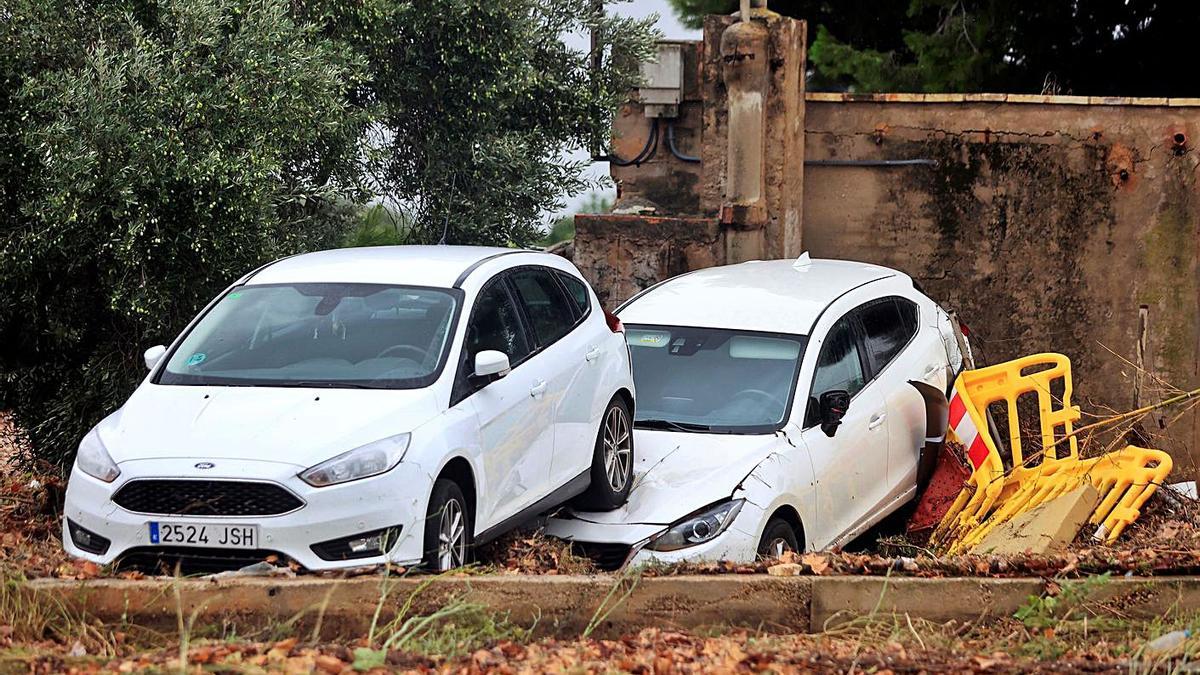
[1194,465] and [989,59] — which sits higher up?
[989,59]

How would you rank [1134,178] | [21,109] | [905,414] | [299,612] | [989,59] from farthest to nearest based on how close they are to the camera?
[989,59] → [1134,178] → [905,414] → [21,109] → [299,612]

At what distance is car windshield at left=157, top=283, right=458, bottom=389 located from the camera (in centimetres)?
682

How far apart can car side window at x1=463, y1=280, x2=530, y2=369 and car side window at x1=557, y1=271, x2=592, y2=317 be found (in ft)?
2.40

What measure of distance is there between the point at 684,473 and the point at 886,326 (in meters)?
2.60

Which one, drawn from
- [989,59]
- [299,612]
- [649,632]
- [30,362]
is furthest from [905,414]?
[989,59]

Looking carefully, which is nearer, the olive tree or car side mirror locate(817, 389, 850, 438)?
car side mirror locate(817, 389, 850, 438)

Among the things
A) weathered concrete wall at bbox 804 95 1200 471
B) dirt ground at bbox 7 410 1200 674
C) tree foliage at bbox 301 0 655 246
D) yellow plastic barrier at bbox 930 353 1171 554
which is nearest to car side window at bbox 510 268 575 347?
dirt ground at bbox 7 410 1200 674

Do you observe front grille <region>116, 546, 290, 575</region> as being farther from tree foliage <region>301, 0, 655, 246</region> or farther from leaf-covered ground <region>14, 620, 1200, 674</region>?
tree foliage <region>301, 0, 655, 246</region>

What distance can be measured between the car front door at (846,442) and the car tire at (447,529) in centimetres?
228

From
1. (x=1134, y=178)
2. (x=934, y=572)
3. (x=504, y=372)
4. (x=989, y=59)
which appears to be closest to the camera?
(x=934, y=572)

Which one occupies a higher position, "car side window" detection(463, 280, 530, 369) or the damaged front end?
"car side window" detection(463, 280, 530, 369)

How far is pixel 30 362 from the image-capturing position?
980 centimetres

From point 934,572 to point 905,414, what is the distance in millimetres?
3327

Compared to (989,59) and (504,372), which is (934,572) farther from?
(989,59)
